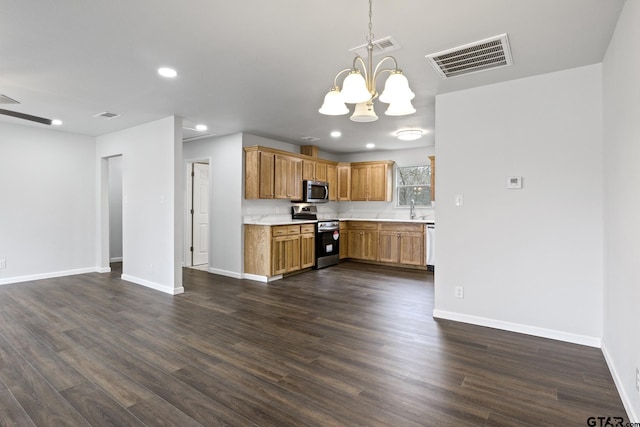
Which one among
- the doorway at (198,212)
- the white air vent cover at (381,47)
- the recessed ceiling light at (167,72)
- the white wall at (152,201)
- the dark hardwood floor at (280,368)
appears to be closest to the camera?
the dark hardwood floor at (280,368)

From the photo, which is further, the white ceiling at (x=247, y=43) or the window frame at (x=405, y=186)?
the window frame at (x=405, y=186)

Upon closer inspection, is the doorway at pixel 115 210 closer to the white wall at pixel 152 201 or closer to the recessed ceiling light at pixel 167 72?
the white wall at pixel 152 201

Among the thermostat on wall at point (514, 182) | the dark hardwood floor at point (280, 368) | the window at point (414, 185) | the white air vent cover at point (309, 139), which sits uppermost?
the white air vent cover at point (309, 139)

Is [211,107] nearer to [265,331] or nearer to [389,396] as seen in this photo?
[265,331]

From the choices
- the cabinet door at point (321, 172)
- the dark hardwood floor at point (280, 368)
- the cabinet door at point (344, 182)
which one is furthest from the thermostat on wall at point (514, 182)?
the cabinet door at point (344, 182)

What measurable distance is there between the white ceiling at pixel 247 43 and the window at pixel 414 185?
11.1 feet

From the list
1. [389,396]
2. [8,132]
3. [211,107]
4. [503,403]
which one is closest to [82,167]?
[8,132]

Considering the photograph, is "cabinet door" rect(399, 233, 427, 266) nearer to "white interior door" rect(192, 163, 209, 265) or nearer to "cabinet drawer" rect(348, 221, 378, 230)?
"cabinet drawer" rect(348, 221, 378, 230)

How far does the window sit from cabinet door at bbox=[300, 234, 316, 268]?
2469 millimetres

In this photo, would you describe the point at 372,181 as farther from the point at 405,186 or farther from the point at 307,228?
the point at 307,228

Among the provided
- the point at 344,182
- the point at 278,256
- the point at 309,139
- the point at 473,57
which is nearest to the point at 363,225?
the point at 344,182

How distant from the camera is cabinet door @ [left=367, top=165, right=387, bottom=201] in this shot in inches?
293

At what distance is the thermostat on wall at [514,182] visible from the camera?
10.6 ft

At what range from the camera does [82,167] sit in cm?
606
